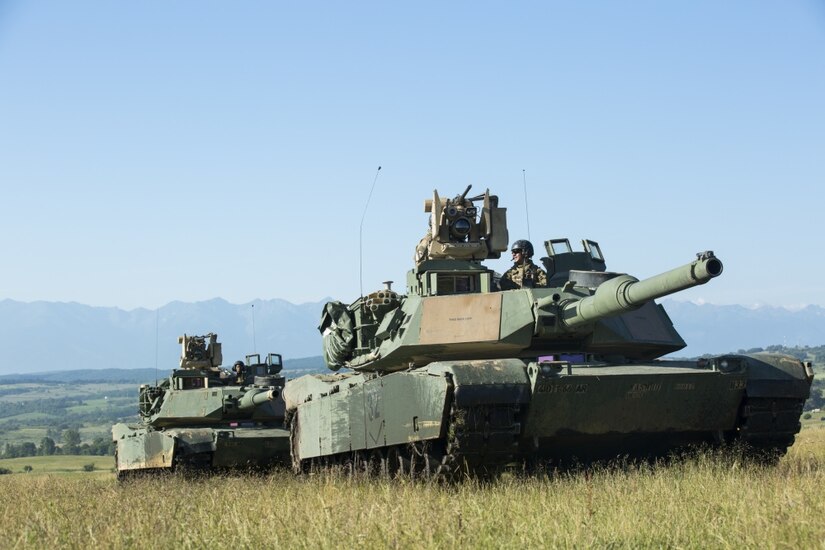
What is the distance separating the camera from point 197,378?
2611cm

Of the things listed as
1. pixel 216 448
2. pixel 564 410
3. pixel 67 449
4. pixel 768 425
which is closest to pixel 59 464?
pixel 67 449

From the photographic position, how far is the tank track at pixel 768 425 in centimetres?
1480

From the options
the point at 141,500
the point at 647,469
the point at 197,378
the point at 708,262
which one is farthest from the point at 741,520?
the point at 197,378

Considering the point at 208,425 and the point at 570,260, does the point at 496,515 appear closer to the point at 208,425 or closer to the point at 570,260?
the point at 570,260

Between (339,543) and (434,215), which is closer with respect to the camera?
(339,543)

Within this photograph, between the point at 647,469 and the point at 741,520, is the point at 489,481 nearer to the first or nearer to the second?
the point at 647,469

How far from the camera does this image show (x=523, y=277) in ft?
55.0

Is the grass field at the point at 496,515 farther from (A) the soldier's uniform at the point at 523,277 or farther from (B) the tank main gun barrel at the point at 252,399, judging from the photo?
(B) the tank main gun barrel at the point at 252,399

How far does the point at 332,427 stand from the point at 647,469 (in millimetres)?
5037

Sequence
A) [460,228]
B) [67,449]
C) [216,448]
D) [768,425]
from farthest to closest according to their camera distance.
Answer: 1. [67,449]
2. [216,448]
3. [460,228]
4. [768,425]

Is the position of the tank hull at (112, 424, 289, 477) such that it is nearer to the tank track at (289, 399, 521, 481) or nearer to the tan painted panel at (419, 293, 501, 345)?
the tan painted panel at (419, 293, 501, 345)

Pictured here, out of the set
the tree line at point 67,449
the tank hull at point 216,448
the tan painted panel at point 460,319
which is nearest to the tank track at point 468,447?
the tan painted panel at point 460,319

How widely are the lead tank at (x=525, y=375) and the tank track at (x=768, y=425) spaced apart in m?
0.02

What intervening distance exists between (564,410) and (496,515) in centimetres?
314
